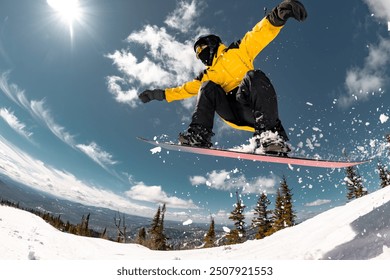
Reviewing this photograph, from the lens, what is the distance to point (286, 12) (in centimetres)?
366

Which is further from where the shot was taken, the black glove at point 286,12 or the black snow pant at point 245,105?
the black snow pant at point 245,105

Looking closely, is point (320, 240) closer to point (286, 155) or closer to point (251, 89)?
point (286, 155)

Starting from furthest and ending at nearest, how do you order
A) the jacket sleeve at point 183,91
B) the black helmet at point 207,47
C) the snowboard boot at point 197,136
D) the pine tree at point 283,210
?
1. the pine tree at point 283,210
2. the jacket sleeve at point 183,91
3. the black helmet at point 207,47
4. the snowboard boot at point 197,136

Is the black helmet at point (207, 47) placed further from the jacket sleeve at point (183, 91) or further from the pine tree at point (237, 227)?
the pine tree at point (237, 227)

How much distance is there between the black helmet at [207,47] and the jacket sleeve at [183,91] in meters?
0.62

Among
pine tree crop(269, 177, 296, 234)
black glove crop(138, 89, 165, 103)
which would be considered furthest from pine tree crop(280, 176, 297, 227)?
black glove crop(138, 89, 165, 103)

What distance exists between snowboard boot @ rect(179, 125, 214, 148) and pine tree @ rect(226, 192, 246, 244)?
32.8 m

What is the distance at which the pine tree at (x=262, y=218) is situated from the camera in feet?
118

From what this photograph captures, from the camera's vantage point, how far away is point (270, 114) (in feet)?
13.2

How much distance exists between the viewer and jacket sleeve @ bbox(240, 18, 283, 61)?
4.05 meters

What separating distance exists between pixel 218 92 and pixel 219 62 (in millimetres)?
576

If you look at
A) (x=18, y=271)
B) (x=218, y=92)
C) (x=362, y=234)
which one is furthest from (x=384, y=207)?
(x=18, y=271)

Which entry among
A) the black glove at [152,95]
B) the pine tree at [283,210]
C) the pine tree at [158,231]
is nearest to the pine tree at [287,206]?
the pine tree at [283,210]

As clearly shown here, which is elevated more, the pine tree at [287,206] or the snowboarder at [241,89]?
the pine tree at [287,206]
